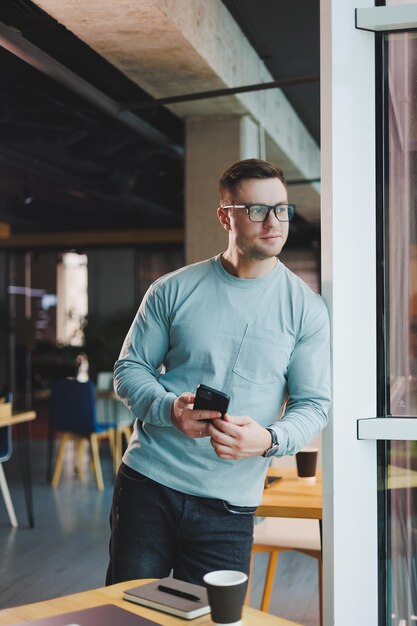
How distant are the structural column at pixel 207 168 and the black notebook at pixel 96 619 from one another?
183 inches

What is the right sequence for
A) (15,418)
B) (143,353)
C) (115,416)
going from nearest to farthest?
(143,353) → (15,418) → (115,416)

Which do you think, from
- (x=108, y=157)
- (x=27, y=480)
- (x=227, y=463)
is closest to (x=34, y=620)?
(x=227, y=463)

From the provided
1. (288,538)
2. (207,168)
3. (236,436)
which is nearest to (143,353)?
(236,436)

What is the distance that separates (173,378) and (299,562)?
3.24m

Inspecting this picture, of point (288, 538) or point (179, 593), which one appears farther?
point (288, 538)

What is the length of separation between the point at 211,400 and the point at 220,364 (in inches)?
10.5

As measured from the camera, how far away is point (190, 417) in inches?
74.2

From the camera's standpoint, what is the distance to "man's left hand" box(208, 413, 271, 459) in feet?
6.02

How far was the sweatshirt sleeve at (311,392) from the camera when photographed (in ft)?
6.33

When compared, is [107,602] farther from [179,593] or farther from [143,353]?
[143,353]

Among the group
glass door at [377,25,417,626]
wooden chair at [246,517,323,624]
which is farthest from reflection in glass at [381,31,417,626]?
wooden chair at [246,517,323,624]

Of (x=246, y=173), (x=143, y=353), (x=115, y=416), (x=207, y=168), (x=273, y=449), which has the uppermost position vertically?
(x=207, y=168)

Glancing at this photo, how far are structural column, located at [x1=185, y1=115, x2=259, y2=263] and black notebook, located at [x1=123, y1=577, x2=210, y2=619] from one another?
14.9 ft

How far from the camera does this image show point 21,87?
6.05 meters
